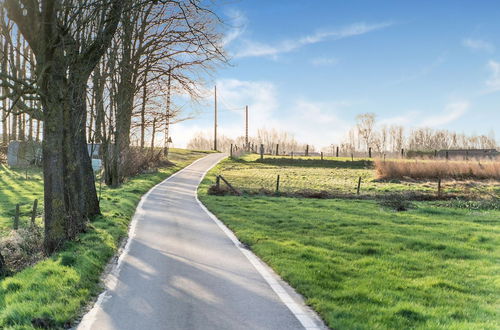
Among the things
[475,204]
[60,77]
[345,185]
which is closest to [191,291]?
[60,77]

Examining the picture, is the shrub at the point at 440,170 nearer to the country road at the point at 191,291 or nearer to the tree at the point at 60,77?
the country road at the point at 191,291

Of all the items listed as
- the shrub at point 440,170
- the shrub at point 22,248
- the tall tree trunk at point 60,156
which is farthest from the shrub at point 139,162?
the shrub at point 440,170

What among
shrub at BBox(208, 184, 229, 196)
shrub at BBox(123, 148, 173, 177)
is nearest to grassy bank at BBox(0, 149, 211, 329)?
shrub at BBox(208, 184, 229, 196)

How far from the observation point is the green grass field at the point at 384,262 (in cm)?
539

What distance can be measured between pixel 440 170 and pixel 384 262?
93.1ft

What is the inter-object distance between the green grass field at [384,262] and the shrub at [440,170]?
58.4 feet

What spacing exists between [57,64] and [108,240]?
4.14 metres

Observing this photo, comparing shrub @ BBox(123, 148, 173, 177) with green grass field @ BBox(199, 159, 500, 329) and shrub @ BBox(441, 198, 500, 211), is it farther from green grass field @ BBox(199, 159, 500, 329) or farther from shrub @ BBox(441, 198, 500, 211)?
shrub @ BBox(441, 198, 500, 211)

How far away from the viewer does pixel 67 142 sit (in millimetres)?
9766

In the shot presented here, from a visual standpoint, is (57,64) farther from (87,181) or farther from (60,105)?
(87,181)

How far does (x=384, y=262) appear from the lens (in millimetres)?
8148

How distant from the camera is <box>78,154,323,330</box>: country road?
16.4ft

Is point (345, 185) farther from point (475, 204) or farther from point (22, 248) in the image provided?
Answer: point (22, 248)

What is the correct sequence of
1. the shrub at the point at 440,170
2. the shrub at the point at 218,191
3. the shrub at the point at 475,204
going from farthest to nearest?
the shrub at the point at 440,170
the shrub at the point at 218,191
the shrub at the point at 475,204
